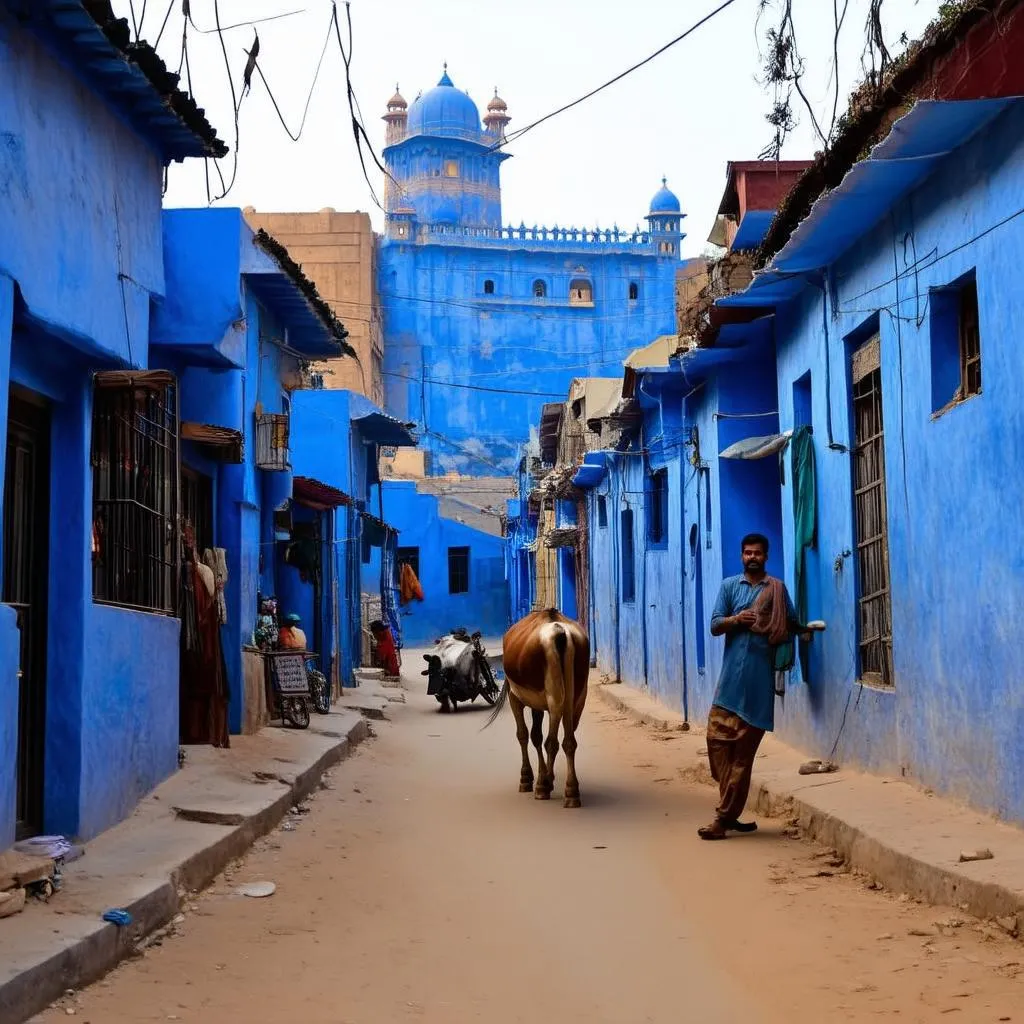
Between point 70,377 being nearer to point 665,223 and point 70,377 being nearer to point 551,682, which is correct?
point 551,682

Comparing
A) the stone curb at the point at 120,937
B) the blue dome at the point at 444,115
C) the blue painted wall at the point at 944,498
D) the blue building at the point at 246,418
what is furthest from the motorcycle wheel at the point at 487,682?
the blue dome at the point at 444,115

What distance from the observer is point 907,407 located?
8930 mm

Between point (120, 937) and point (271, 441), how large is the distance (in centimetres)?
999

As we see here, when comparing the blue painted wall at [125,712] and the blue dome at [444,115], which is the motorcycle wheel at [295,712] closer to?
the blue painted wall at [125,712]

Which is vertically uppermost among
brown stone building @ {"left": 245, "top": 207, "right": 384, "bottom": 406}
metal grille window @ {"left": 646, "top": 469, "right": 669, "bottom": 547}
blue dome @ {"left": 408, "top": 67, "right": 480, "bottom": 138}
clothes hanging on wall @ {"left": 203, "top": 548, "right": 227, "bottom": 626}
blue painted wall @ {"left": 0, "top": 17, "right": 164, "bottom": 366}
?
blue dome @ {"left": 408, "top": 67, "right": 480, "bottom": 138}

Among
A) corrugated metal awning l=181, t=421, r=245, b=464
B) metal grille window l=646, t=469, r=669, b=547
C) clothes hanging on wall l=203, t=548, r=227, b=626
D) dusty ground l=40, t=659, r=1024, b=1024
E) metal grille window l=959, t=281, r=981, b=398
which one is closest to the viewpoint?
dusty ground l=40, t=659, r=1024, b=1024

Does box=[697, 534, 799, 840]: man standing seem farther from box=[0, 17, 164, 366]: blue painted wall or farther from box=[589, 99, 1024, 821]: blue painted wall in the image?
box=[0, 17, 164, 366]: blue painted wall

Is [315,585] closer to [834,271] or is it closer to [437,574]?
[834,271]

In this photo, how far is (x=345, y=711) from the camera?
1764 centimetres

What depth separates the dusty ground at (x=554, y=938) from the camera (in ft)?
16.3

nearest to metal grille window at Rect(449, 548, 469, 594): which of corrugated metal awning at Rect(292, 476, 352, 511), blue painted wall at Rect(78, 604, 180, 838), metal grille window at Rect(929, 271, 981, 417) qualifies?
corrugated metal awning at Rect(292, 476, 352, 511)

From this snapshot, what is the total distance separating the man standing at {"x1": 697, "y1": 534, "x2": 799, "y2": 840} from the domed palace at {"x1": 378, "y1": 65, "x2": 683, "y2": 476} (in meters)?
49.7

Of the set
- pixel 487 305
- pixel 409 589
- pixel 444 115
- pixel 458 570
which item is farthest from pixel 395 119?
pixel 409 589

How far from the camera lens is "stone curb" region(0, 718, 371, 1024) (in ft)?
15.3
